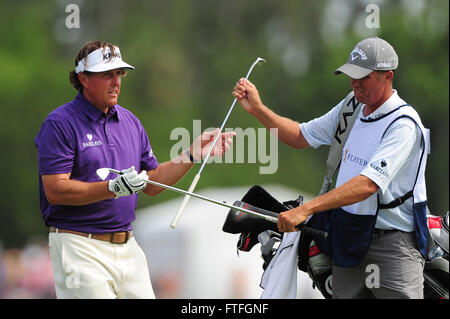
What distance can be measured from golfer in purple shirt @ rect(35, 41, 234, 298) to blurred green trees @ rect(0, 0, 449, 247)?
98.0ft

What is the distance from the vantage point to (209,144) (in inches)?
297

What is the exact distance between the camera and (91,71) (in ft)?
22.6

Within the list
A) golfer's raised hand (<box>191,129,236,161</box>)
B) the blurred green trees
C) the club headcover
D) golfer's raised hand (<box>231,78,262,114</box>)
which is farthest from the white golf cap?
the blurred green trees

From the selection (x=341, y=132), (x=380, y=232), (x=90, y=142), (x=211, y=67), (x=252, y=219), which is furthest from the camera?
(x=211, y=67)

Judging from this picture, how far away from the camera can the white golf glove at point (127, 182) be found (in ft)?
21.2

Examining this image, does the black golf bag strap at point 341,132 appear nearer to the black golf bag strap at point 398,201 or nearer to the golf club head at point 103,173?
the black golf bag strap at point 398,201

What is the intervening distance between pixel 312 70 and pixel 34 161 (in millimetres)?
17897

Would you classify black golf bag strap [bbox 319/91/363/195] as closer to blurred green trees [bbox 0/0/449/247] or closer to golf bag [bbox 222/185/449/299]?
golf bag [bbox 222/185/449/299]

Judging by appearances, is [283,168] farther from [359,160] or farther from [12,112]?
[359,160]

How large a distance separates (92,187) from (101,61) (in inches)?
38.5

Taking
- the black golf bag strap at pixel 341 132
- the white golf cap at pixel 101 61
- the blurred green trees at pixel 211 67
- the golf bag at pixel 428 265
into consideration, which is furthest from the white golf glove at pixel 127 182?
the blurred green trees at pixel 211 67

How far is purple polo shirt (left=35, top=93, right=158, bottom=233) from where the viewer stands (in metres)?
6.65

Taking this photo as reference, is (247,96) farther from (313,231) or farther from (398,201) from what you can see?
(398,201)

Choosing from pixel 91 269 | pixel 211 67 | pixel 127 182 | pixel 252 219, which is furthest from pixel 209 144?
pixel 211 67
